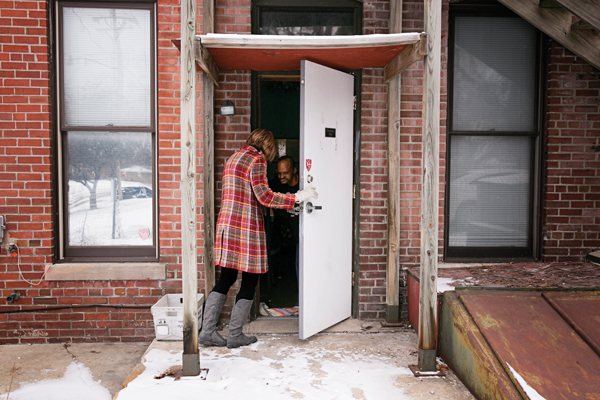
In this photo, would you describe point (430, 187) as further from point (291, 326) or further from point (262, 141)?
point (291, 326)

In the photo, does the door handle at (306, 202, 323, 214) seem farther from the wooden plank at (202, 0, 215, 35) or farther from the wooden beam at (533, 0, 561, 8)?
the wooden beam at (533, 0, 561, 8)

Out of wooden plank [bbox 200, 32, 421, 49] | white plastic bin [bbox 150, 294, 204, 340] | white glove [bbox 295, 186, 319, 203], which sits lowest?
white plastic bin [bbox 150, 294, 204, 340]

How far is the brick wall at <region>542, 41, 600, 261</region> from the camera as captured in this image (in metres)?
4.49

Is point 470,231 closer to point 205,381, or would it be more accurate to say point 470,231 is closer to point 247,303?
point 247,303

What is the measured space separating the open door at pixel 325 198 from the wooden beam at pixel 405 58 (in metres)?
0.38

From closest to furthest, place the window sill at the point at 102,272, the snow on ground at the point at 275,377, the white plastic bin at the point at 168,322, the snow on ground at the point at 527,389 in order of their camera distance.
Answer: the snow on ground at the point at 527,389, the snow on ground at the point at 275,377, the white plastic bin at the point at 168,322, the window sill at the point at 102,272

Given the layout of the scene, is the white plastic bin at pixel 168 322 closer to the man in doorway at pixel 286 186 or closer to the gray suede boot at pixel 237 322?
the gray suede boot at pixel 237 322

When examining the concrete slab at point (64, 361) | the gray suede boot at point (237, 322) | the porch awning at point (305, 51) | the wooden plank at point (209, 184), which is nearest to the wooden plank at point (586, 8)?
the porch awning at point (305, 51)

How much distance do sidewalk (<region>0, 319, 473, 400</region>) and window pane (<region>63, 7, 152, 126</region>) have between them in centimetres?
237

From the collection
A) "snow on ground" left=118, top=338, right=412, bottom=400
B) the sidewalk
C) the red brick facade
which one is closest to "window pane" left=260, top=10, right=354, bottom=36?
the red brick facade

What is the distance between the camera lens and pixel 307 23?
4.45 metres

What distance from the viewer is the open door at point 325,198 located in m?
3.81

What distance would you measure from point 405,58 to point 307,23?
1.35 meters

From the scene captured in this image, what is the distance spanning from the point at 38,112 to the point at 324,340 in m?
3.63
